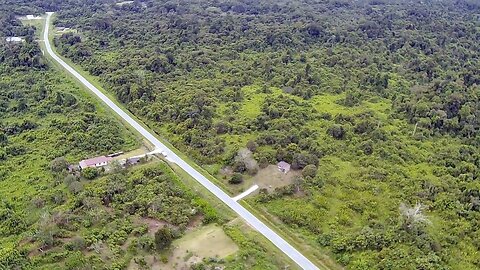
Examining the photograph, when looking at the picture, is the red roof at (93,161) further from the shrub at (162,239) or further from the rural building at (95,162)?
the shrub at (162,239)

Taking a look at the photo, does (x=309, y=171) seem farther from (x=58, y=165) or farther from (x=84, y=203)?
(x=58, y=165)

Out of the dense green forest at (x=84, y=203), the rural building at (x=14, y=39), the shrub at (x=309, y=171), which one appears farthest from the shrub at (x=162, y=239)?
the rural building at (x=14, y=39)

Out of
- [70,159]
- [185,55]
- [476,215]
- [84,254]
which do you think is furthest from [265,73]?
[84,254]

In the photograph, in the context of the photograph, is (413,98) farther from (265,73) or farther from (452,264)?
(452,264)

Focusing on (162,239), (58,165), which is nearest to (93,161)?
(58,165)

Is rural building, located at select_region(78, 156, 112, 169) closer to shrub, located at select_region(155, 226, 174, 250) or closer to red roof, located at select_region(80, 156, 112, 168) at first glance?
red roof, located at select_region(80, 156, 112, 168)
